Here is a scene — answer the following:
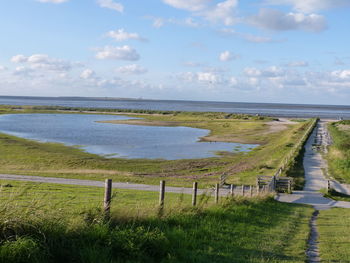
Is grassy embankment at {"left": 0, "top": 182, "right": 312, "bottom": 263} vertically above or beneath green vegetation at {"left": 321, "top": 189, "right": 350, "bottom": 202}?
above

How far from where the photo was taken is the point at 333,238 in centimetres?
1201

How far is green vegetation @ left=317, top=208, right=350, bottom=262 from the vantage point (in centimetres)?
983

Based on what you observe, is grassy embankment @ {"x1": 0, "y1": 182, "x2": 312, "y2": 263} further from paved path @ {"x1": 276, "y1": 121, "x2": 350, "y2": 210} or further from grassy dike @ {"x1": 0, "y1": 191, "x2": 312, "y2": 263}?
paved path @ {"x1": 276, "y1": 121, "x2": 350, "y2": 210}

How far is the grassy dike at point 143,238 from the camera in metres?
6.77

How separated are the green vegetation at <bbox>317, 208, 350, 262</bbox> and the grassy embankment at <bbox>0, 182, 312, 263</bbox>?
57 cm

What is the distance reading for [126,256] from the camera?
7.37 meters

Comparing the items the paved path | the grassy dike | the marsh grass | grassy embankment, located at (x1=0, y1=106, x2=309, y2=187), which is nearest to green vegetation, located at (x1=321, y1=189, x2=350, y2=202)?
the paved path

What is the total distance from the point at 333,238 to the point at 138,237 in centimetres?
685

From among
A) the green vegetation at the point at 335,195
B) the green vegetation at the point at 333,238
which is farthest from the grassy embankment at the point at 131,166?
the green vegetation at the point at 333,238

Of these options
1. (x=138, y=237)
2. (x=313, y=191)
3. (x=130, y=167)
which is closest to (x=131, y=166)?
(x=130, y=167)

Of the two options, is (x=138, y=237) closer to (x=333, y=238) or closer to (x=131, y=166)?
(x=333, y=238)

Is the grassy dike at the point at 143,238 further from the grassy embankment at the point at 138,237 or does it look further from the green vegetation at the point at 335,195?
the green vegetation at the point at 335,195

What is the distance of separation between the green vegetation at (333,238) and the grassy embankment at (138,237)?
1.85 ft

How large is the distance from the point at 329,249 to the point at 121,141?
2007 inches
